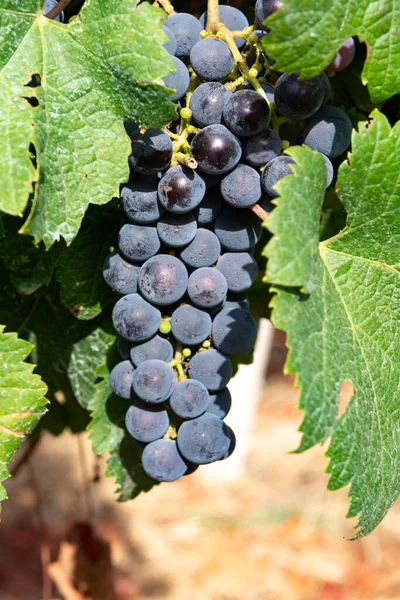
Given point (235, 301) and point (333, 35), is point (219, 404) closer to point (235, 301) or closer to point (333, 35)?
point (235, 301)

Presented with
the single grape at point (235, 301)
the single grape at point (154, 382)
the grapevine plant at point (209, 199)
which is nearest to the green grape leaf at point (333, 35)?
the grapevine plant at point (209, 199)

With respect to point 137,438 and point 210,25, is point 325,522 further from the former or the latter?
point 210,25

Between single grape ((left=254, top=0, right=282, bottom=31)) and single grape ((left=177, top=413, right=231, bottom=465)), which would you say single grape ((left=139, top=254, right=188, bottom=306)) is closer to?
single grape ((left=177, top=413, right=231, bottom=465))

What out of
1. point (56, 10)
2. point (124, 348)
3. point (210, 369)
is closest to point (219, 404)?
point (210, 369)

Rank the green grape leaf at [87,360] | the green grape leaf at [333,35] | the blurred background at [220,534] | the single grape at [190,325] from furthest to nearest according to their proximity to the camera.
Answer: the blurred background at [220,534]
the green grape leaf at [87,360]
the single grape at [190,325]
the green grape leaf at [333,35]

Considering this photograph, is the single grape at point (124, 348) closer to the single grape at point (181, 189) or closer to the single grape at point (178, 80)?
the single grape at point (181, 189)

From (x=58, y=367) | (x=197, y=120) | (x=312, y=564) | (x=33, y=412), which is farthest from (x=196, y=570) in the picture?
(x=197, y=120)
